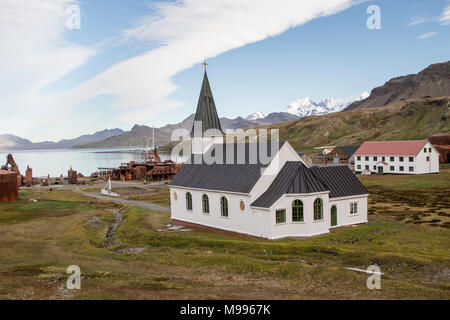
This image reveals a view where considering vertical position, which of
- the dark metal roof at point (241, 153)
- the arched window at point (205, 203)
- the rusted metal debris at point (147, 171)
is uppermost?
the dark metal roof at point (241, 153)

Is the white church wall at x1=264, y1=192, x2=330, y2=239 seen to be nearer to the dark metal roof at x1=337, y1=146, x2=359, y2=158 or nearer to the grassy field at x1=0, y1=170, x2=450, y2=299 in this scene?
the grassy field at x1=0, y1=170, x2=450, y2=299

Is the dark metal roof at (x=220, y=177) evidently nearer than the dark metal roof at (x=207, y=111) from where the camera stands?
Yes

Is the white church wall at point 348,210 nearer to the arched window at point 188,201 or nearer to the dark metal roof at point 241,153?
the dark metal roof at point 241,153

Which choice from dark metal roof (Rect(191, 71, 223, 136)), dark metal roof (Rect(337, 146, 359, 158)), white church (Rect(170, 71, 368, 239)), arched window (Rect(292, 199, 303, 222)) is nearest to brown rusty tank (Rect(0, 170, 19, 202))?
white church (Rect(170, 71, 368, 239))

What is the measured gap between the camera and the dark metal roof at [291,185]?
30922 mm

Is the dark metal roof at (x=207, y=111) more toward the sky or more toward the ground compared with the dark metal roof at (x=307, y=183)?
more toward the sky

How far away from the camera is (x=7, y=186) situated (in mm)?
54094

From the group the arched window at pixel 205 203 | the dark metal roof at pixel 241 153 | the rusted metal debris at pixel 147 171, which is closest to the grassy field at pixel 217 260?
the arched window at pixel 205 203

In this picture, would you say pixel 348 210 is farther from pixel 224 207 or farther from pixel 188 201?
pixel 188 201

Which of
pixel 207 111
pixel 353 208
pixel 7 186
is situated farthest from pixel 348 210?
pixel 7 186

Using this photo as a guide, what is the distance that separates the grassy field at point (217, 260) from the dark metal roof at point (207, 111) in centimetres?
1106

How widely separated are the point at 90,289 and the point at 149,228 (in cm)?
1927
